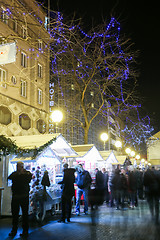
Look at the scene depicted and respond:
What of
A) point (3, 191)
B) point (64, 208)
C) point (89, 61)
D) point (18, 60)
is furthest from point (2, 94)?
point (64, 208)

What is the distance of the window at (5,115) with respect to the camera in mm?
21719

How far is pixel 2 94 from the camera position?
71.1 feet

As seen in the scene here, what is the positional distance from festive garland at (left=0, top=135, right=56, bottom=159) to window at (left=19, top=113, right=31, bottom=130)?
48.3ft

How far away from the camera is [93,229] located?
25.2 feet

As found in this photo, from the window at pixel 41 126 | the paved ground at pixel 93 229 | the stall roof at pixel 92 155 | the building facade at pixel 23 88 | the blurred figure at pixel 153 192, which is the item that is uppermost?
the building facade at pixel 23 88

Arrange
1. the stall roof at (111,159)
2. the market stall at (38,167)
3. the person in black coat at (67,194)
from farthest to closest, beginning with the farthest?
the stall roof at (111,159)
the market stall at (38,167)
the person in black coat at (67,194)

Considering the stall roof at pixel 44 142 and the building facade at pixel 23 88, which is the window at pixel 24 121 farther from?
the stall roof at pixel 44 142

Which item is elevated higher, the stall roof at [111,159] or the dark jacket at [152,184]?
the stall roof at [111,159]

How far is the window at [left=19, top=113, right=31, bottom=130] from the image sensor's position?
24.5 meters

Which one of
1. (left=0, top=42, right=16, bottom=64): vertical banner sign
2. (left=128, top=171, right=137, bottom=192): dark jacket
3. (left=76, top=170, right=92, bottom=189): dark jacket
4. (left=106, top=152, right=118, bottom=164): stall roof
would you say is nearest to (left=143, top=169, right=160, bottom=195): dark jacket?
(left=128, top=171, right=137, bottom=192): dark jacket

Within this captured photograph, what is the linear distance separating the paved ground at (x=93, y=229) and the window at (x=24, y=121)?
15.4 m

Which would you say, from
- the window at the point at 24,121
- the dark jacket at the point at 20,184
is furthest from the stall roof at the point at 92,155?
the window at the point at 24,121

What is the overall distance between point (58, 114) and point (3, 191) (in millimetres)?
4827

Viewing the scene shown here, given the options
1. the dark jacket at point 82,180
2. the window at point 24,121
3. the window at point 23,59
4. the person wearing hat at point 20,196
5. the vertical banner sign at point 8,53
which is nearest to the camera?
the person wearing hat at point 20,196
